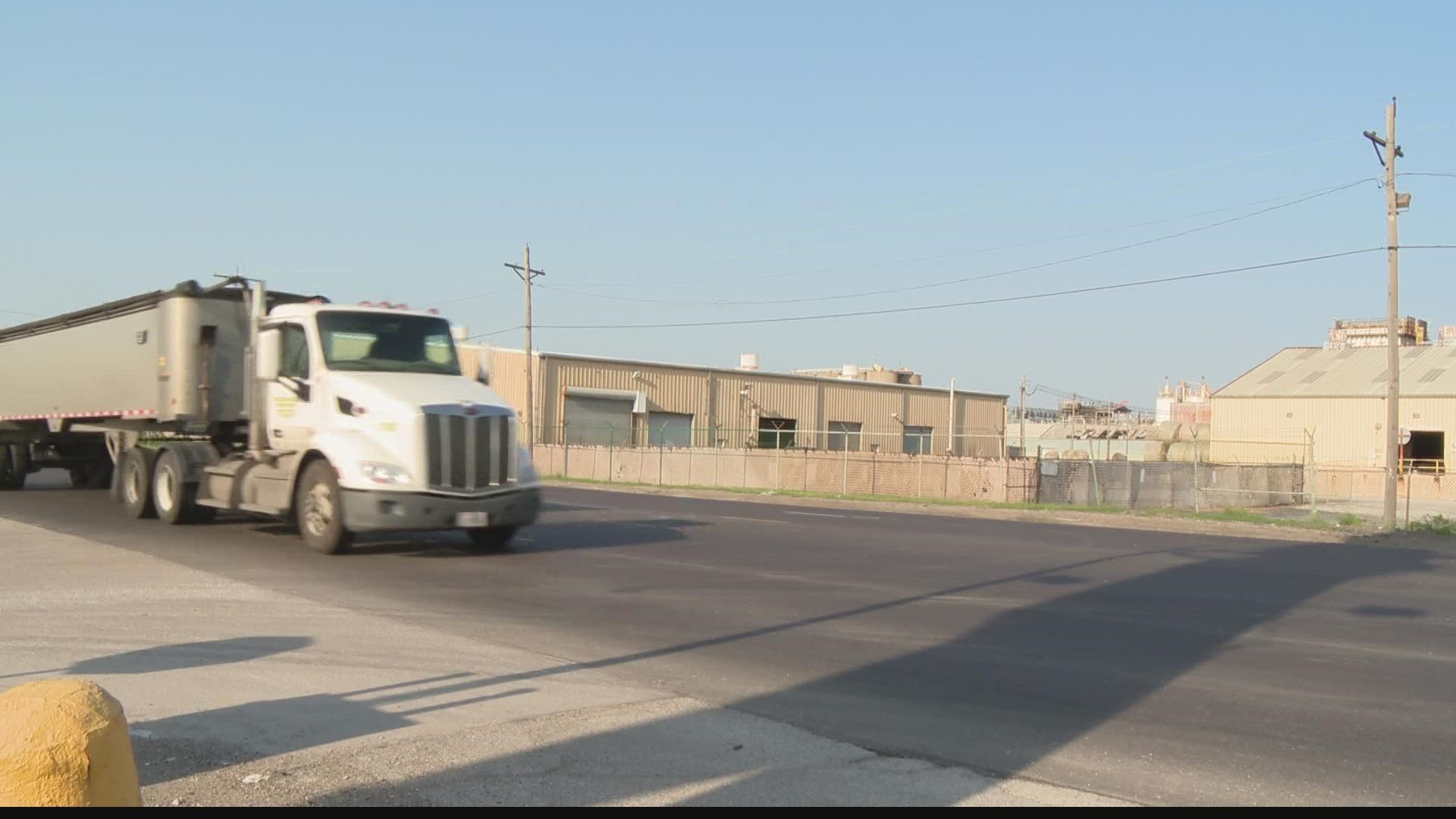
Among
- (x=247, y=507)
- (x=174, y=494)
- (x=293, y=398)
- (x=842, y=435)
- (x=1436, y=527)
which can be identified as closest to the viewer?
(x=293, y=398)

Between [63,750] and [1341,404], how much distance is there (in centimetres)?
6543

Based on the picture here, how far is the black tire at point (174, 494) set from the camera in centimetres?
1744

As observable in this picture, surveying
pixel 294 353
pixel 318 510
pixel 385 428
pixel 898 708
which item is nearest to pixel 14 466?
pixel 294 353

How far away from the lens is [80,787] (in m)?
4.07

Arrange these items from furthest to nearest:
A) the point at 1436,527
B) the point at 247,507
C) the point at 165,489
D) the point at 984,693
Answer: the point at 1436,527 < the point at 165,489 < the point at 247,507 < the point at 984,693

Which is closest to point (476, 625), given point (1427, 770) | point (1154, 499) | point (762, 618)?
point (762, 618)

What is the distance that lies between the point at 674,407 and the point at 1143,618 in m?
51.1

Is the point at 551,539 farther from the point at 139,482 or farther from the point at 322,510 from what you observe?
the point at 139,482

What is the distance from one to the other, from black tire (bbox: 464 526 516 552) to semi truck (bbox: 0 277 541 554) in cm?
3

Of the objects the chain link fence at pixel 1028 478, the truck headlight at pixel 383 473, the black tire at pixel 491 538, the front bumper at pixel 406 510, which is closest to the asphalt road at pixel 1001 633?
the black tire at pixel 491 538

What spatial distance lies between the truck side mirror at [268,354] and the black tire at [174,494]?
2.46m

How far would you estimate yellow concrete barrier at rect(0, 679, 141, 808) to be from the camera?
3994mm

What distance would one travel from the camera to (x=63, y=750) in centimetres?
405

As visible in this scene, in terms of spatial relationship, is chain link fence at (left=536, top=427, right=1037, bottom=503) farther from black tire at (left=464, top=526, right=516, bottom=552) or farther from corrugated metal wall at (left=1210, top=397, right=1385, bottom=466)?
corrugated metal wall at (left=1210, top=397, right=1385, bottom=466)
